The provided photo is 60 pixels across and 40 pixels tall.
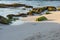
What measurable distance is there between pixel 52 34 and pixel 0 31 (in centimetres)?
239

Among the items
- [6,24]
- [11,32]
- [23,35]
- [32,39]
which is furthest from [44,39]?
[6,24]

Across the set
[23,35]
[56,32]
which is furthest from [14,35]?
[56,32]

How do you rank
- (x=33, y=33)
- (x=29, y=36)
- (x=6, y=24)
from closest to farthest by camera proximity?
(x=29, y=36) < (x=33, y=33) < (x=6, y=24)

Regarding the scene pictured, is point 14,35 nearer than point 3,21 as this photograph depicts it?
Yes

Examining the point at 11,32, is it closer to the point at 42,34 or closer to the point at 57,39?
the point at 42,34

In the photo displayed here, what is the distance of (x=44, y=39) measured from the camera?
8977mm

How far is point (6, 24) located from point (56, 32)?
3.73 m

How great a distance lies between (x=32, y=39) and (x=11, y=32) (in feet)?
5.41

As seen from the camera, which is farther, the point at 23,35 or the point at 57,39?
the point at 23,35

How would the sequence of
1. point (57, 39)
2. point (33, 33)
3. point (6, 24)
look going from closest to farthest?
1. point (57, 39)
2. point (33, 33)
3. point (6, 24)

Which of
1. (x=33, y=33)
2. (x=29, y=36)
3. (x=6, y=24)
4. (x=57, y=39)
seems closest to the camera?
(x=57, y=39)

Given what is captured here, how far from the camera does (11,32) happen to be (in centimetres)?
1041

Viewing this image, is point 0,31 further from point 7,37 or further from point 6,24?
point 6,24

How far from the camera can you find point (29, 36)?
955cm
